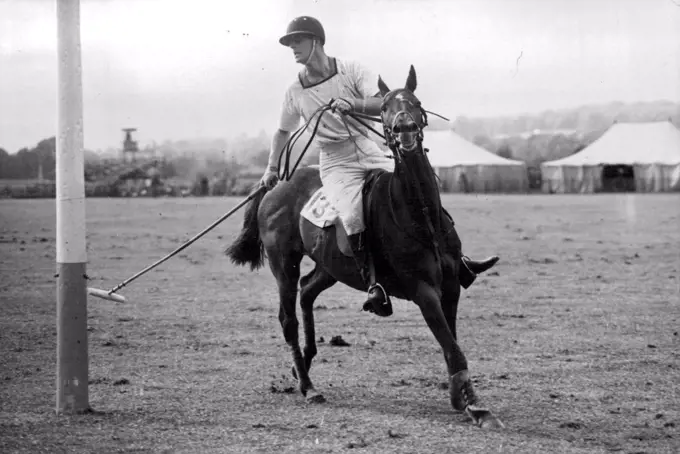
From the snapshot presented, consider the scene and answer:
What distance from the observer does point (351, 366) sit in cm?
893

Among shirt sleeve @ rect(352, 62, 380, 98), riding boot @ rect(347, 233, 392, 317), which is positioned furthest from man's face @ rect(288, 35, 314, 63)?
riding boot @ rect(347, 233, 392, 317)

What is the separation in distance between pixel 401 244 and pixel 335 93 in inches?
60.5

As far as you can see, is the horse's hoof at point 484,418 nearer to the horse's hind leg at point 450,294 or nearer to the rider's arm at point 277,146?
the horse's hind leg at point 450,294

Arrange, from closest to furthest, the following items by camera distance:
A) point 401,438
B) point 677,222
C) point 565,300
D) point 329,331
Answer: point 401,438 < point 329,331 < point 565,300 < point 677,222

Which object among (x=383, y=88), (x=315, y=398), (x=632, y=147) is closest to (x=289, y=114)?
(x=383, y=88)

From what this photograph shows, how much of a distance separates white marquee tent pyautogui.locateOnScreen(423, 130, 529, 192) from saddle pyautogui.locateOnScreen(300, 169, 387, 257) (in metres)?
44.6

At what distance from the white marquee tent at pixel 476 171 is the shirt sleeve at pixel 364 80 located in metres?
44.6

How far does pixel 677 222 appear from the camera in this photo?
27516mm

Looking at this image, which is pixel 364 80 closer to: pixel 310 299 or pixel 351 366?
pixel 310 299

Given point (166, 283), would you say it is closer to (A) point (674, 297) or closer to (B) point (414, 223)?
(A) point (674, 297)

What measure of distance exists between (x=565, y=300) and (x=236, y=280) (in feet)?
18.3

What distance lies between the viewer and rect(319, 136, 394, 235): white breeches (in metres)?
7.43

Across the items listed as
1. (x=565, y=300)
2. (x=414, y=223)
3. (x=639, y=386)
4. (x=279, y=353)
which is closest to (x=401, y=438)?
(x=414, y=223)

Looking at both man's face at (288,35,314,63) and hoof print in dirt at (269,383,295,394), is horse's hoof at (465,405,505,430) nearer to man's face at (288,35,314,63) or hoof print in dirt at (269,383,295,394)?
hoof print in dirt at (269,383,295,394)
